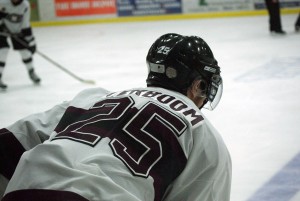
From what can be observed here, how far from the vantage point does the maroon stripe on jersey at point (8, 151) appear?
66.7 inches

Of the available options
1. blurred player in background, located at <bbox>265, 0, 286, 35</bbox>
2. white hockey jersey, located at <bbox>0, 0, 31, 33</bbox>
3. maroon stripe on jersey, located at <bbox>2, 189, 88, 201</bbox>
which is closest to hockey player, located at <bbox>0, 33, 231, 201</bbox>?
maroon stripe on jersey, located at <bbox>2, 189, 88, 201</bbox>

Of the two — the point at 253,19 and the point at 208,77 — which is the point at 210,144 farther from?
the point at 253,19

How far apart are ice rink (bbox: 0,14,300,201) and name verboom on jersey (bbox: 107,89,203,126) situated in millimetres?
994

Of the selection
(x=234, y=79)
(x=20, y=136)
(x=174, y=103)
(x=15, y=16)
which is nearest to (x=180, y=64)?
(x=174, y=103)

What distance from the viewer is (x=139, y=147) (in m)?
1.42

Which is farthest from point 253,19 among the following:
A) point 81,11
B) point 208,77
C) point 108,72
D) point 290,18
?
point 208,77

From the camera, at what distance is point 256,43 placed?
279 inches

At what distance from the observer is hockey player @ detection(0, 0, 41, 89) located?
5.41 metres

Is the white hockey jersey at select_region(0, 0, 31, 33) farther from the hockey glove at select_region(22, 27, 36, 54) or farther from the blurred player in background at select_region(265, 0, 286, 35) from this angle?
the blurred player in background at select_region(265, 0, 286, 35)

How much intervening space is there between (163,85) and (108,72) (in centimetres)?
Answer: 433

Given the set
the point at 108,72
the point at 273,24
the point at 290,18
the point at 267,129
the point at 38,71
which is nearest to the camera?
the point at 267,129

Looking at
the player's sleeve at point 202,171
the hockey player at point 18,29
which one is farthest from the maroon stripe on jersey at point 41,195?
the hockey player at point 18,29

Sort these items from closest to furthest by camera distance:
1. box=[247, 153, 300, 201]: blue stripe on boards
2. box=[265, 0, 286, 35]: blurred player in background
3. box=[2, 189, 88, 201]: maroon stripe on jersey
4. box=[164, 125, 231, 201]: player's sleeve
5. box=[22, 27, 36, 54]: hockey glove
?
box=[2, 189, 88, 201]: maroon stripe on jersey
box=[164, 125, 231, 201]: player's sleeve
box=[247, 153, 300, 201]: blue stripe on boards
box=[22, 27, 36, 54]: hockey glove
box=[265, 0, 286, 35]: blurred player in background

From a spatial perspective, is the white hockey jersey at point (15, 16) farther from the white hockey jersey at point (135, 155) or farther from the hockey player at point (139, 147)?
the white hockey jersey at point (135, 155)
